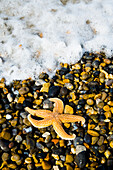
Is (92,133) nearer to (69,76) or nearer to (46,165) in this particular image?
(46,165)

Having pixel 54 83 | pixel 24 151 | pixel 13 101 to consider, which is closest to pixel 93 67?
pixel 54 83

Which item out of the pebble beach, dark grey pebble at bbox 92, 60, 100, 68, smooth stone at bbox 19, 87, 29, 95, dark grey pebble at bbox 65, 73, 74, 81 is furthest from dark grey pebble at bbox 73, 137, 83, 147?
dark grey pebble at bbox 92, 60, 100, 68

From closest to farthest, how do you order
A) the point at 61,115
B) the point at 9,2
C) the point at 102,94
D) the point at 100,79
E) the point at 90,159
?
the point at 90,159 → the point at 61,115 → the point at 102,94 → the point at 100,79 → the point at 9,2

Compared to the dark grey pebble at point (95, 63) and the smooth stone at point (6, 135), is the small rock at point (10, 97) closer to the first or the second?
the smooth stone at point (6, 135)

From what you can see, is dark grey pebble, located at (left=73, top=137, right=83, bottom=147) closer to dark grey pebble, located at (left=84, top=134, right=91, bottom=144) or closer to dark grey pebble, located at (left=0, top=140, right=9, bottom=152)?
dark grey pebble, located at (left=84, top=134, right=91, bottom=144)

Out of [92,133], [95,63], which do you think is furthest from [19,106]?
[95,63]

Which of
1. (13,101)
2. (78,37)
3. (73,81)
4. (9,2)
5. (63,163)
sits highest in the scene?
(9,2)

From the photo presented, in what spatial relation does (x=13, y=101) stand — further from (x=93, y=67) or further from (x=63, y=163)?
(x=93, y=67)
